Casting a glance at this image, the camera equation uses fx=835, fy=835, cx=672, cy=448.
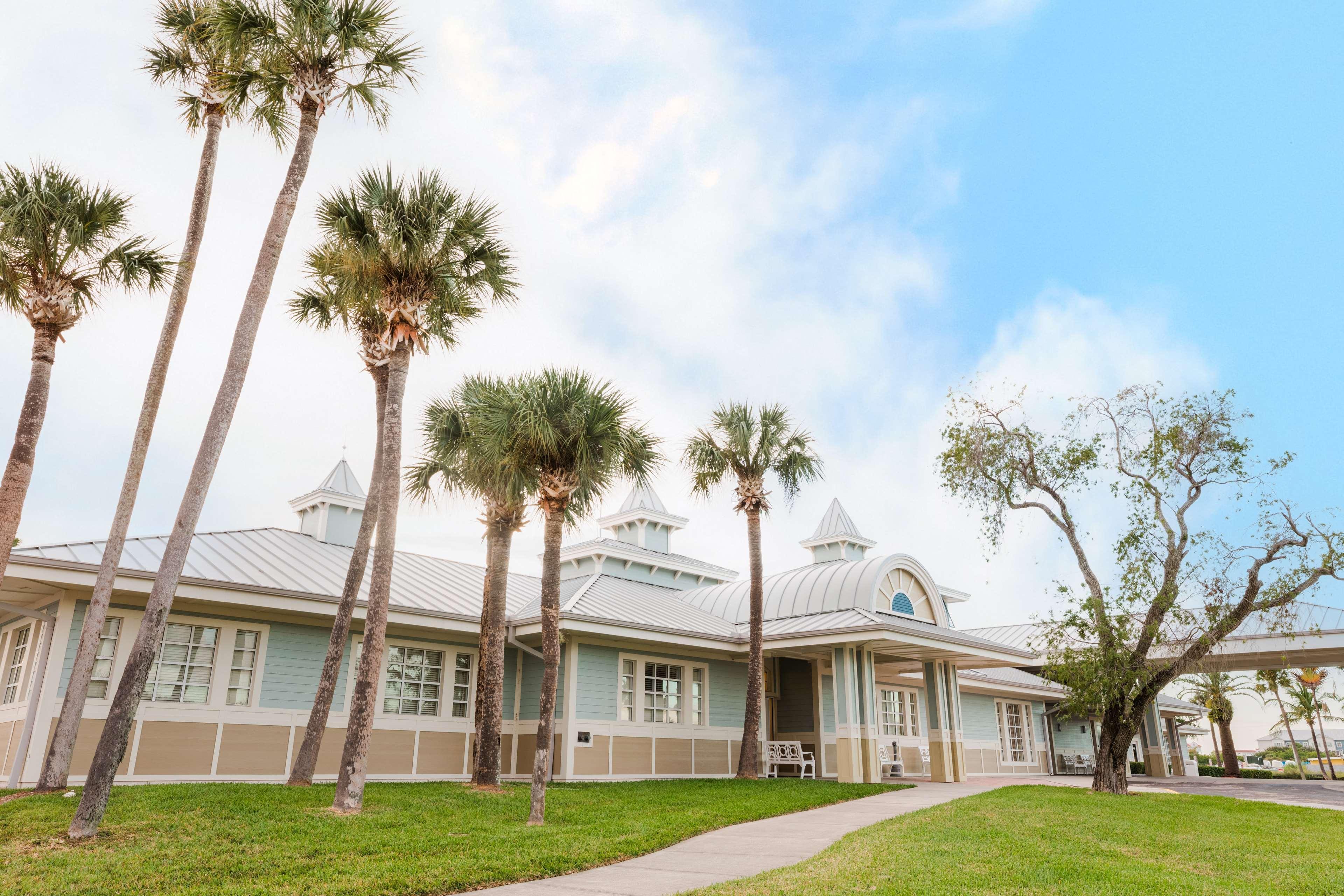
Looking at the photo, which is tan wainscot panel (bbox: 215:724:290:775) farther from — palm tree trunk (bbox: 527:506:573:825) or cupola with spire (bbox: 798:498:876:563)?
cupola with spire (bbox: 798:498:876:563)

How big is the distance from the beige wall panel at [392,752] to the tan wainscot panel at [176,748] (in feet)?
9.41

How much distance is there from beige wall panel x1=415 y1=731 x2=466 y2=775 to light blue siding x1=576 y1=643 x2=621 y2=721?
2.60 m

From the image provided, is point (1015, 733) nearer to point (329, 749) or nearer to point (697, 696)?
point (697, 696)

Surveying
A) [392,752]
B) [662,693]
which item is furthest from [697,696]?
[392,752]

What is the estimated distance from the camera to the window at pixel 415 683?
17.0 metres

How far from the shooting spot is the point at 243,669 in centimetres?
1520

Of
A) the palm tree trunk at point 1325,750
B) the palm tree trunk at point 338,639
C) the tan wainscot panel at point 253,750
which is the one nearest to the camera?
the palm tree trunk at point 338,639

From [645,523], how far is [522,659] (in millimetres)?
9362

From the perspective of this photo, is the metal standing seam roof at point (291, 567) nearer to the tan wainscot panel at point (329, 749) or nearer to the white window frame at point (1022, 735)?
the tan wainscot panel at point (329, 749)

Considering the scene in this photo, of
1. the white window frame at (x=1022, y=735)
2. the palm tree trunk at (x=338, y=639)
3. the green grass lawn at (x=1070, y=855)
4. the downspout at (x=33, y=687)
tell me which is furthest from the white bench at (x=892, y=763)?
the downspout at (x=33, y=687)

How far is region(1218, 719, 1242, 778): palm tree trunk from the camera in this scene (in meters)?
41.1

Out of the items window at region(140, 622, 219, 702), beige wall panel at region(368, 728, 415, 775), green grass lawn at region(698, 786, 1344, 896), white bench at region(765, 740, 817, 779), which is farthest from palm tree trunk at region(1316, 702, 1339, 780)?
window at region(140, 622, 219, 702)

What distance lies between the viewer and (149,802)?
34.3 feet

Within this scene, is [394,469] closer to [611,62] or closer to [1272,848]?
[611,62]
